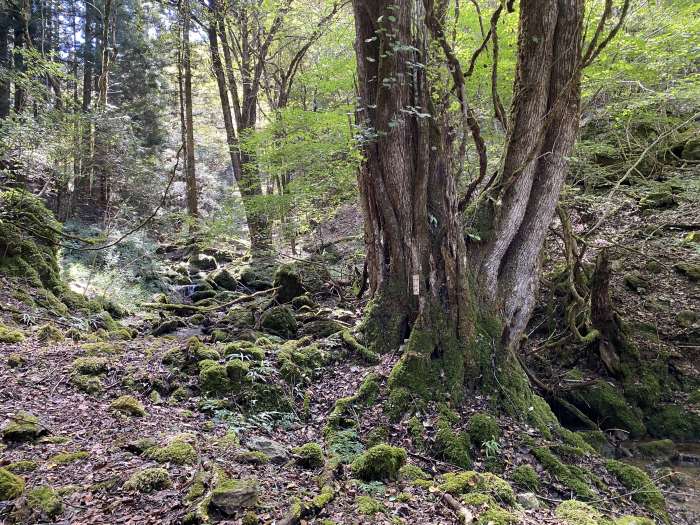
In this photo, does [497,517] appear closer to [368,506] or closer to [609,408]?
[368,506]

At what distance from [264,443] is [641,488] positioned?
3.72 meters

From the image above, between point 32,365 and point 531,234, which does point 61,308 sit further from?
point 531,234

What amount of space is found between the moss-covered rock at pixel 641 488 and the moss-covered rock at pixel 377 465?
2.45 m

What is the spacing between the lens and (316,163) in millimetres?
7012

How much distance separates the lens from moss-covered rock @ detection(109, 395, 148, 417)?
3785 millimetres

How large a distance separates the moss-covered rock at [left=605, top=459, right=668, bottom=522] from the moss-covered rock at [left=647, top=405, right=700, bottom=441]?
2787 millimetres

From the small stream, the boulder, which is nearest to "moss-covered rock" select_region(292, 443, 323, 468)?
the small stream

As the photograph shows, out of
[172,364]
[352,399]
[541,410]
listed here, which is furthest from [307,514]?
[541,410]

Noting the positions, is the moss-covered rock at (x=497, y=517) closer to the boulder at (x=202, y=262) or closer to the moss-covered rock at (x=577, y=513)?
the moss-covered rock at (x=577, y=513)

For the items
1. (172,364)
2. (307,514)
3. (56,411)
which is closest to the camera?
(307,514)

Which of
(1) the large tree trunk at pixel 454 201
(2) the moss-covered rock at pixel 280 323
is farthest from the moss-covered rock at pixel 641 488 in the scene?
(2) the moss-covered rock at pixel 280 323

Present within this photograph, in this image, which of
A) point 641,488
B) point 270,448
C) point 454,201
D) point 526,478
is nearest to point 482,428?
point 526,478

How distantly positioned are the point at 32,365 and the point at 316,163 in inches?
181

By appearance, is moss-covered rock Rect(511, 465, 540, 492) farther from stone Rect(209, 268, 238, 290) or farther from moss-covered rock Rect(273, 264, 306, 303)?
stone Rect(209, 268, 238, 290)
